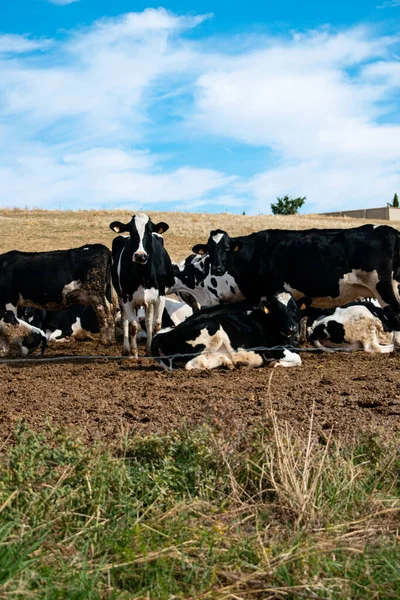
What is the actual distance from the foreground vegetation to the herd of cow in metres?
5.40

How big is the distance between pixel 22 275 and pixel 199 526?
12025mm

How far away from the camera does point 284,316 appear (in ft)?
40.0

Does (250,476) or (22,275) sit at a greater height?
(22,275)

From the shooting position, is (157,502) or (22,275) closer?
(157,502)

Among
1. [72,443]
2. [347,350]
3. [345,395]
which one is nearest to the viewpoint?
[72,443]

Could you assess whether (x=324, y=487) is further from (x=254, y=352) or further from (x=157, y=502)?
(x=254, y=352)

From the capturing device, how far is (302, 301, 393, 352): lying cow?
13.5m

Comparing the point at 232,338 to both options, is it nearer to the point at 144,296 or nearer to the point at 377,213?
the point at 144,296

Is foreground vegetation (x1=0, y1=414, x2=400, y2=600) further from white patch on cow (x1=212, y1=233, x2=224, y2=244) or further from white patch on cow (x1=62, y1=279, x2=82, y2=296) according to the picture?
white patch on cow (x1=62, y1=279, x2=82, y2=296)

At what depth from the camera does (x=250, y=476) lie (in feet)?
18.4

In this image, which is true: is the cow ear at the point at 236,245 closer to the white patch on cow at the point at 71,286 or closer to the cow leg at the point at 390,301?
the cow leg at the point at 390,301

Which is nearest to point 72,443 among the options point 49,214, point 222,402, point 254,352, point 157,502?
point 157,502

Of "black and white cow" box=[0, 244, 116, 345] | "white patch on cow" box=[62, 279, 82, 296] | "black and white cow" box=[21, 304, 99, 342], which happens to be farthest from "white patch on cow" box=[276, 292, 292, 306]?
"black and white cow" box=[21, 304, 99, 342]

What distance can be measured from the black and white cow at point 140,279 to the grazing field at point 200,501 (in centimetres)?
544
